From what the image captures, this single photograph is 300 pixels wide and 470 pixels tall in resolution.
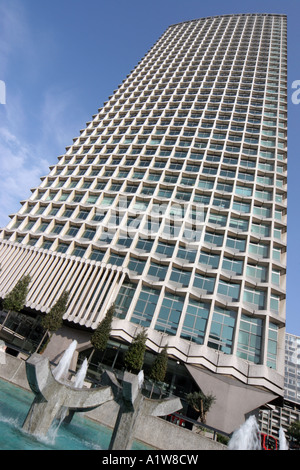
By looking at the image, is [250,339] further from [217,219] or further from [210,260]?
[217,219]

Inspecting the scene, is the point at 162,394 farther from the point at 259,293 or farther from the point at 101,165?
the point at 101,165

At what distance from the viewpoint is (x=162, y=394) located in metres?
24.7

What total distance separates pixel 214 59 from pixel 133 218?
46.8 m

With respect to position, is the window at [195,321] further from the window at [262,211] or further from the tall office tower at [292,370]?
the tall office tower at [292,370]

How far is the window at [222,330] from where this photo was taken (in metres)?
26.5

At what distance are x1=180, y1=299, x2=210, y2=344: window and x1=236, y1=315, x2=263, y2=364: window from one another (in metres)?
3.61

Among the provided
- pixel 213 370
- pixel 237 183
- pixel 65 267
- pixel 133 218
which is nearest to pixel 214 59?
pixel 237 183

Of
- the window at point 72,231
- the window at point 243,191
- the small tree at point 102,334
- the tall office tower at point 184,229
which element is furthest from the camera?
the window at point 243,191

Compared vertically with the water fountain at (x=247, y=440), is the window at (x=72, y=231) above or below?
above

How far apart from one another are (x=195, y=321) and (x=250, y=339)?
5.49 metres

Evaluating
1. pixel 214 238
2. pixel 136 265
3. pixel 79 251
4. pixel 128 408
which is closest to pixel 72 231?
pixel 79 251

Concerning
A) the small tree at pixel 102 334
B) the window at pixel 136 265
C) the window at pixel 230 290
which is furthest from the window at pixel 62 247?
the window at pixel 230 290

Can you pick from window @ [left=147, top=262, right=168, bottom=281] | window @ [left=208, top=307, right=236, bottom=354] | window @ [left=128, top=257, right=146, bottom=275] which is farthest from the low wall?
window @ [left=128, top=257, right=146, bottom=275]

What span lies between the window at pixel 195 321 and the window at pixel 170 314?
2.80 feet
